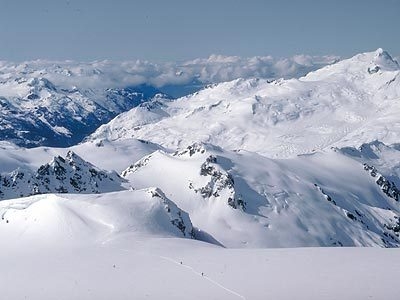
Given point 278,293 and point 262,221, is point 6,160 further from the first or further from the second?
point 278,293

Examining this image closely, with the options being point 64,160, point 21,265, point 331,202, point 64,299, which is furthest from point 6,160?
point 64,299

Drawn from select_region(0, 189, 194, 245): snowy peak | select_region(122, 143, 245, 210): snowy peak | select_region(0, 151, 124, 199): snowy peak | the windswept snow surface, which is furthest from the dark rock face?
select_region(122, 143, 245, 210): snowy peak

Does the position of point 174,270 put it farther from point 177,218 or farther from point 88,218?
point 177,218

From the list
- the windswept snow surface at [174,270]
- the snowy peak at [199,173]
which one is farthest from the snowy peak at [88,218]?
the snowy peak at [199,173]

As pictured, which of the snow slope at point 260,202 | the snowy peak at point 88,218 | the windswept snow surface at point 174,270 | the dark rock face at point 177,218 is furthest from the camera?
the snow slope at point 260,202

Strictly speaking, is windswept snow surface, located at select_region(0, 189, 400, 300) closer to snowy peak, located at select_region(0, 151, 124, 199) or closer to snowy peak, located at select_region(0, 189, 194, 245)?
snowy peak, located at select_region(0, 189, 194, 245)

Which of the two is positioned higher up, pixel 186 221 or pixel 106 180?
pixel 186 221

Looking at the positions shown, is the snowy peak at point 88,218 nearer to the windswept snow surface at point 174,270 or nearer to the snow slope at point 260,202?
the windswept snow surface at point 174,270

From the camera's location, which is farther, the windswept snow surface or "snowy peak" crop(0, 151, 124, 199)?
"snowy peak" crop(0, 151, 124, 199)
